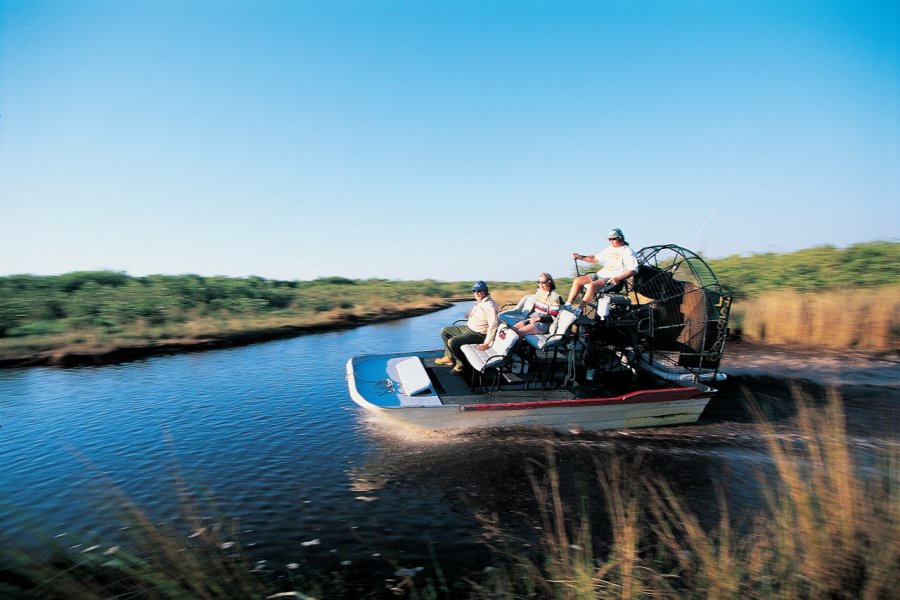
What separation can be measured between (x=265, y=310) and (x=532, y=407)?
23327mm

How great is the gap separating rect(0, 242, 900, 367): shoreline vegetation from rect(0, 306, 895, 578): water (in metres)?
4.91

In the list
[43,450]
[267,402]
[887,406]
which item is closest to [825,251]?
[887,406]

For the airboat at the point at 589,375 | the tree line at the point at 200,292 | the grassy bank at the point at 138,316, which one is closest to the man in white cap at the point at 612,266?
the airboat at the point at 589,375

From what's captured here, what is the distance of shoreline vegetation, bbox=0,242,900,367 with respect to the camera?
15.7 meters

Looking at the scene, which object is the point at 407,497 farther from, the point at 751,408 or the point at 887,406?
the point at 887,406

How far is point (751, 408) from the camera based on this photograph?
33.3 feet

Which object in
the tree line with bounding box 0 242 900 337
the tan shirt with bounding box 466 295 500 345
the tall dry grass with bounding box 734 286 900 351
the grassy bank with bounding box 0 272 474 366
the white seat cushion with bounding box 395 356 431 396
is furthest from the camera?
the tree line with bounding box 0 242 900 337

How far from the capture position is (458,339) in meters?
9.27

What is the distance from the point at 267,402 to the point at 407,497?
18.3ft

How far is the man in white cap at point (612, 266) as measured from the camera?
8.80m

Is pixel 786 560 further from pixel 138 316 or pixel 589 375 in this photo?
pixel 138 316

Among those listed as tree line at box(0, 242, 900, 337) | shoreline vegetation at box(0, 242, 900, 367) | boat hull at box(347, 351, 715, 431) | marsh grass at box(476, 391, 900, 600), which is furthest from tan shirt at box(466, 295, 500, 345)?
tree line at box(0, 242, 900, 337)

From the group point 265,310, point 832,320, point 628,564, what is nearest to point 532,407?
point 628,564

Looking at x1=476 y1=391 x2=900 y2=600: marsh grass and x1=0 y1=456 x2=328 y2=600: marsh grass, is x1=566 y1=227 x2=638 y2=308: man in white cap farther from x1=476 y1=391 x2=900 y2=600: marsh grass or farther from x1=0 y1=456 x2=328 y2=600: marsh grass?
x1=0 y1=456 x2=328 y2=600: marsh grass
